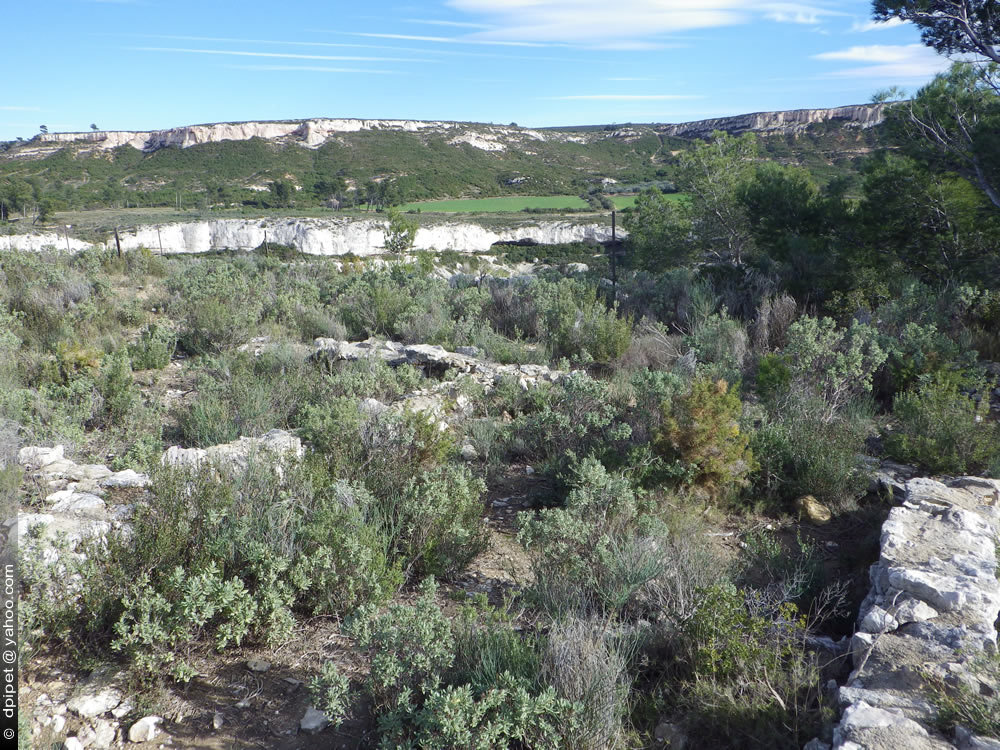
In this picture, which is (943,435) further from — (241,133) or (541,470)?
(241,133)

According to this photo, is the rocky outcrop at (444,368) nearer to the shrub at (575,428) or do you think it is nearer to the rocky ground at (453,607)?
the shrub at (575,428)

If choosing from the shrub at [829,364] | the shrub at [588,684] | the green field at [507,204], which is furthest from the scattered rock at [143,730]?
the green field at [507,204]

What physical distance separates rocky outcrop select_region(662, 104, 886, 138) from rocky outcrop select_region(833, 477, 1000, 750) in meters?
53.8

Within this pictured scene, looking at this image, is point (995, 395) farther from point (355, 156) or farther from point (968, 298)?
point (355, 156)

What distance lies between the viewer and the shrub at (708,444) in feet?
14.5

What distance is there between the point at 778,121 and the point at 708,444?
74813 millimetres

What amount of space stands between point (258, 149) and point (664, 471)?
275ft

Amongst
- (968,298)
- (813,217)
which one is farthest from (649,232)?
(968,298)

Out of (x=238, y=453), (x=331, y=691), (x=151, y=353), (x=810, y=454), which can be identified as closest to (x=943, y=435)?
(x=810, y=454)

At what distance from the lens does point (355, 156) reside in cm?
7419

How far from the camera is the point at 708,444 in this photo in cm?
442

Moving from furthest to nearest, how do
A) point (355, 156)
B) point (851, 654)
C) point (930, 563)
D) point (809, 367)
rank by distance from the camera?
point (355, 156) → point (809, 367) → point (930, 563) → point (851, 654)

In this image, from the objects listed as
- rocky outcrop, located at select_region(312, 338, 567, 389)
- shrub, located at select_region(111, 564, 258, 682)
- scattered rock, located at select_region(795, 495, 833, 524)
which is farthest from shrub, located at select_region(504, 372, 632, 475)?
shrub, located at select_region(111, 564, 258, 682)

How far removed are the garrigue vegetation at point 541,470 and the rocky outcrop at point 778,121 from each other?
4906 cm
